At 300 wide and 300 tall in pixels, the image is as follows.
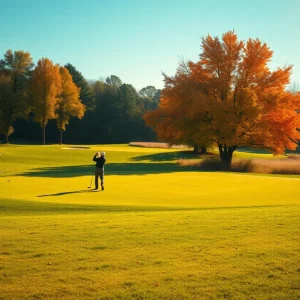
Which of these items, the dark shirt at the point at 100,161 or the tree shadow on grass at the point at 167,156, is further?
the tree shadow on grass at the point at 167,156

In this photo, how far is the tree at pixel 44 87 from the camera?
55000 millimetres

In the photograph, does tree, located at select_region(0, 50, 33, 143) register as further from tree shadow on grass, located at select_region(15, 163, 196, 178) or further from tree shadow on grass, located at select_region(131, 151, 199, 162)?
tree shadow on grass, located at select_region(15, 163, 196, 178)

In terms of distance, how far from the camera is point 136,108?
307 feet

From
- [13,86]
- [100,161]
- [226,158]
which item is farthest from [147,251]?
[13,86]

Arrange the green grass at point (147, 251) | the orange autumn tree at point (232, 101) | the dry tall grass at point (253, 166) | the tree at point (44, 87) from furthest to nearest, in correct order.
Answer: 1. the tree at point (44, 87)
2. the orange autumn tree at point (232, 101)
3. the dry tall grass at point (253, 166)
4. the green grass at point (147, 251)

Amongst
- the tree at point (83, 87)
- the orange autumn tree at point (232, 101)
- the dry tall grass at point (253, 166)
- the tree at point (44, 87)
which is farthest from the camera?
the tree at point (83, 87)

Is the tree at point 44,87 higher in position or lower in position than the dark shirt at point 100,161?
higher

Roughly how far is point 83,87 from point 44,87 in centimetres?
2975

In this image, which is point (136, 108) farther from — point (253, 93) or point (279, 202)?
point (279, 202)

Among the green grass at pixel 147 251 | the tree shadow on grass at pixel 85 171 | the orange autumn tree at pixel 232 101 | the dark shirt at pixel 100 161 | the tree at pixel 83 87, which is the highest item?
the tree at pixel 83 87

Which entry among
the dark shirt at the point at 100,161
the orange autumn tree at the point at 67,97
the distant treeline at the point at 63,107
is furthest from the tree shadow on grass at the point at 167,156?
the dark shirt at the point at 100,161

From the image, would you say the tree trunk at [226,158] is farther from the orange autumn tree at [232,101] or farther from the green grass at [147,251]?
the green grass at [147,251]

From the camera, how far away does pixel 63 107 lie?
61438 millimetres

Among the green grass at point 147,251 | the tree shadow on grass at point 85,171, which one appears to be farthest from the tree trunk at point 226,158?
the green grass at point 147,251
